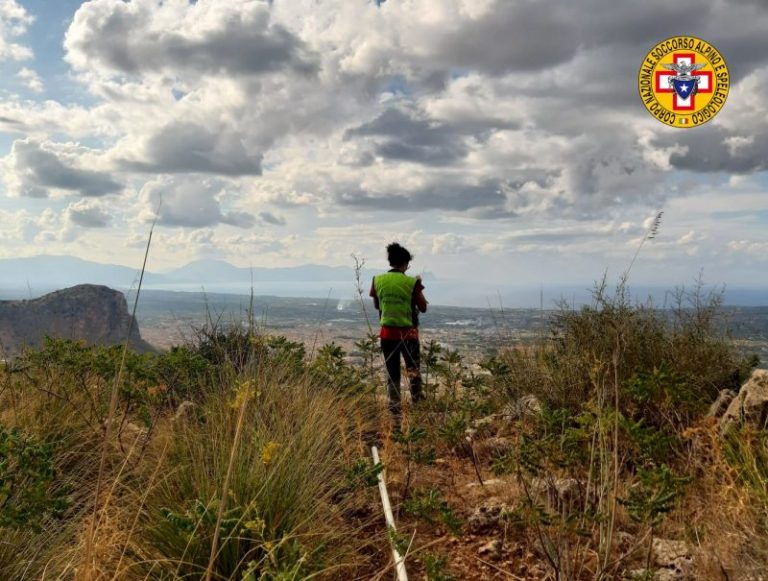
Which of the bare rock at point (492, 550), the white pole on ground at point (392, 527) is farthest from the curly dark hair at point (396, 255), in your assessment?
the bare rock at point (492, 550)

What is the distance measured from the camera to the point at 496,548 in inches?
140

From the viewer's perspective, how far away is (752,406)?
4434 millimetres

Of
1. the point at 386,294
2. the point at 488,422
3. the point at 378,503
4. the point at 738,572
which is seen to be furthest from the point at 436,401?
the point at 738,572

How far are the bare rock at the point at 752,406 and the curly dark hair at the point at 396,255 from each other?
4137 mm

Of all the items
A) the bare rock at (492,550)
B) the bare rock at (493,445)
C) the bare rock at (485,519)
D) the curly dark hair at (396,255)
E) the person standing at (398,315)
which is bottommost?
the bare rock at (492,550)

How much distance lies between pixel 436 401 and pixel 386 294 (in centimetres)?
157

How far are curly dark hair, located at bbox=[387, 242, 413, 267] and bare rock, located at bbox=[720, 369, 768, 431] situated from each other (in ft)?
13.6

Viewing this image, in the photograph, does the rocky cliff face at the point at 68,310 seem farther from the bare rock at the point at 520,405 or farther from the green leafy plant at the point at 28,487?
the green leafy plant at the point at 28,487

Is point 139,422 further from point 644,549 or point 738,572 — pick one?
point 738,572

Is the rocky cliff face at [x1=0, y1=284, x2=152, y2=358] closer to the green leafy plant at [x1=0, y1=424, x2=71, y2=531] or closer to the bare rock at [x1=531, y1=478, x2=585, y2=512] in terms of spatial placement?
the green leafy plant at [x1=0, y1=424, x2=71, y2=531]

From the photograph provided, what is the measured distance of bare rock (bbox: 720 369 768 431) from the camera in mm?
4387

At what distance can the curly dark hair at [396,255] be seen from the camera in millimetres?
7676

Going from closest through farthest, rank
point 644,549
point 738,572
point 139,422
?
point 738,572 → point 644,549 → point 139,422

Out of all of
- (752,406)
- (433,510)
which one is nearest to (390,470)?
(433,510)
